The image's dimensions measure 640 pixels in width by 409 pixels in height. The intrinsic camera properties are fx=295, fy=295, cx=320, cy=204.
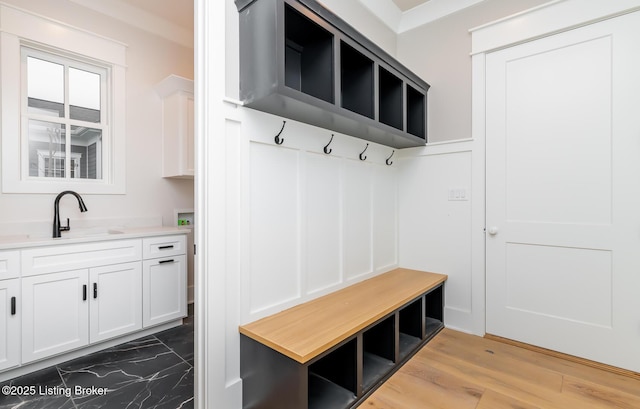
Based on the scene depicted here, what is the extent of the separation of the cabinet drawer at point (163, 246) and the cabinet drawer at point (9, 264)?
72 cm

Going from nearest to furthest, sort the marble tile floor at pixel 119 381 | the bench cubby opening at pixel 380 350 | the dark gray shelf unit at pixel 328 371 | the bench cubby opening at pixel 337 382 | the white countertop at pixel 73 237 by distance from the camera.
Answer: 1. the dark gray shelf unit at pixel 328 371
2. the bench cubby opening at pixel 337 382
3. the marble tile floor at pixel 119 381
4. the bench cubby opening at pixel 380 350
5. the white countertop at pixel 73 237

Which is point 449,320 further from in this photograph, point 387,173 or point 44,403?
point 44,403

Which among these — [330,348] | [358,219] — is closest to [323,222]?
[358,219]

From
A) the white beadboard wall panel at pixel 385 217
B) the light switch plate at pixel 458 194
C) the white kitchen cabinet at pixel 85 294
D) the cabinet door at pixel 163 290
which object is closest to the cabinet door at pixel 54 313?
the white kitchen cabinet at pixel 85 294

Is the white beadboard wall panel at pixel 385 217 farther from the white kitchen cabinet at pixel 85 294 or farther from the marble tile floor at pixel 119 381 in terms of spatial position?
the white kitchen cabinet at pixel 85 294

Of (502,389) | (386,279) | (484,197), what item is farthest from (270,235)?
(484,197)

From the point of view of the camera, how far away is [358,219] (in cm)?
226

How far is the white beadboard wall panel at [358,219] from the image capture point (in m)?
2.15

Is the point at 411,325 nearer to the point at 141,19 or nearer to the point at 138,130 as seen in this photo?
the point at 138,130

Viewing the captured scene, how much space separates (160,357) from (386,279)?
176 cm

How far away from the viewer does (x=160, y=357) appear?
2.11 metres

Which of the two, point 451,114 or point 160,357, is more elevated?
point 451,114

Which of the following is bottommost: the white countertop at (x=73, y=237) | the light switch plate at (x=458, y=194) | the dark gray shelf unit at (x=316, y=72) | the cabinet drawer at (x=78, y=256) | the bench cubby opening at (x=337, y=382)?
the bench cubby opening at (x=337, y=382)

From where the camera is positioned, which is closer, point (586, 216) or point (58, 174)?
point (586, 216)
